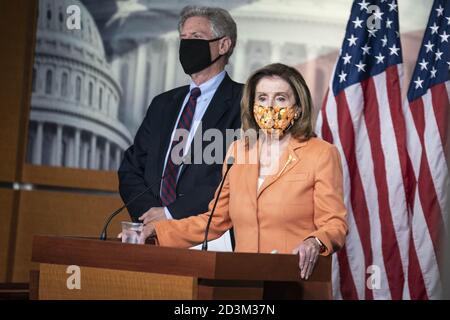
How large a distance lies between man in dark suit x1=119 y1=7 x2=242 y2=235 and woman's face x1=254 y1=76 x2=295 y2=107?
2.96ft

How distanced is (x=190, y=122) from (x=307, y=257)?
5.67 ft

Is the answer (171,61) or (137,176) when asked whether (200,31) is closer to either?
(137,176)

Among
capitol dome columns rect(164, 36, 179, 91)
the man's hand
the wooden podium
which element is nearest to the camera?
the wooden podium

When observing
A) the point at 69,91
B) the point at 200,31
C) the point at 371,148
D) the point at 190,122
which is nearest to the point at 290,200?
the point at 190,122

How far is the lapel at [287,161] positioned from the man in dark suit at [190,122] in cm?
91

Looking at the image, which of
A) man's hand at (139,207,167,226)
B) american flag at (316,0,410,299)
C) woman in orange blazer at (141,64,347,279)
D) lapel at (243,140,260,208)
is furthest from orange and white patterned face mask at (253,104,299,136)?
american flag at (316,0,410,299)

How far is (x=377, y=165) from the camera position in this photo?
5238 mm

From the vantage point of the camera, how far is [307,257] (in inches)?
113

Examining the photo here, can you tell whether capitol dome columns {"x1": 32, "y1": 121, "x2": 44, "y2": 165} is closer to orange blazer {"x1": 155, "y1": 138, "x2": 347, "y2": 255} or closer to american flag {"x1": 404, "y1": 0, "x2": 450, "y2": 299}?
american flag {"x1": 404, "y1": 0, "x2": 450, "y2": 299}

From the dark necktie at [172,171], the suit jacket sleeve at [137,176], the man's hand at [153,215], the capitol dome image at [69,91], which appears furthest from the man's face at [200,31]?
the capitol dome image at [69,91]

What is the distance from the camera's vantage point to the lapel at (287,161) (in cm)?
329

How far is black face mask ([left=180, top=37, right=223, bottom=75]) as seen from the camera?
4.45 meters

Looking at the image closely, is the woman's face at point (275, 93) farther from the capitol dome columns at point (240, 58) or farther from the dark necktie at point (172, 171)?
the capitol dome columns at point (240, 58)
